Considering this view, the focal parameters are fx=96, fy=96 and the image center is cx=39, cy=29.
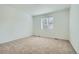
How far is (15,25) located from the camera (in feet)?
5.89

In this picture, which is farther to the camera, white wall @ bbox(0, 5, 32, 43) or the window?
white wall @ bbox(0, 5, 32, 43)

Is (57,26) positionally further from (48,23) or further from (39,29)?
(39,29)

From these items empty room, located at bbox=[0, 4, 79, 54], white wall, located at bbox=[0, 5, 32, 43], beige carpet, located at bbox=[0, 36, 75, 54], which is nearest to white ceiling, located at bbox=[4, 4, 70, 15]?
empty room, located at bbox=[0, 4, 79, 54]

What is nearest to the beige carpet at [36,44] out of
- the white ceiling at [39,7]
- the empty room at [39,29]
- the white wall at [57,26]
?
the empty room at [39,29]

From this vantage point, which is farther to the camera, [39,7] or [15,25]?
[15,25]

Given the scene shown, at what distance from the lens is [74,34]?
241cm

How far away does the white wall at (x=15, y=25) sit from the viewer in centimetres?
166

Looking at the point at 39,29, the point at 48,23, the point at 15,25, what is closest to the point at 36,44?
the point at 39,29

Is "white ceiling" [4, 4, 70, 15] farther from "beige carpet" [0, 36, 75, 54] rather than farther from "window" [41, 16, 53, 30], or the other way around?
"beige carpet" [0, 36, 75, 54]

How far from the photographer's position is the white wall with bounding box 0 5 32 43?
65.5 inches

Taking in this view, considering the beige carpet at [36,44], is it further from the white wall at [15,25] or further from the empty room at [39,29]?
the white wall at [15,25]
